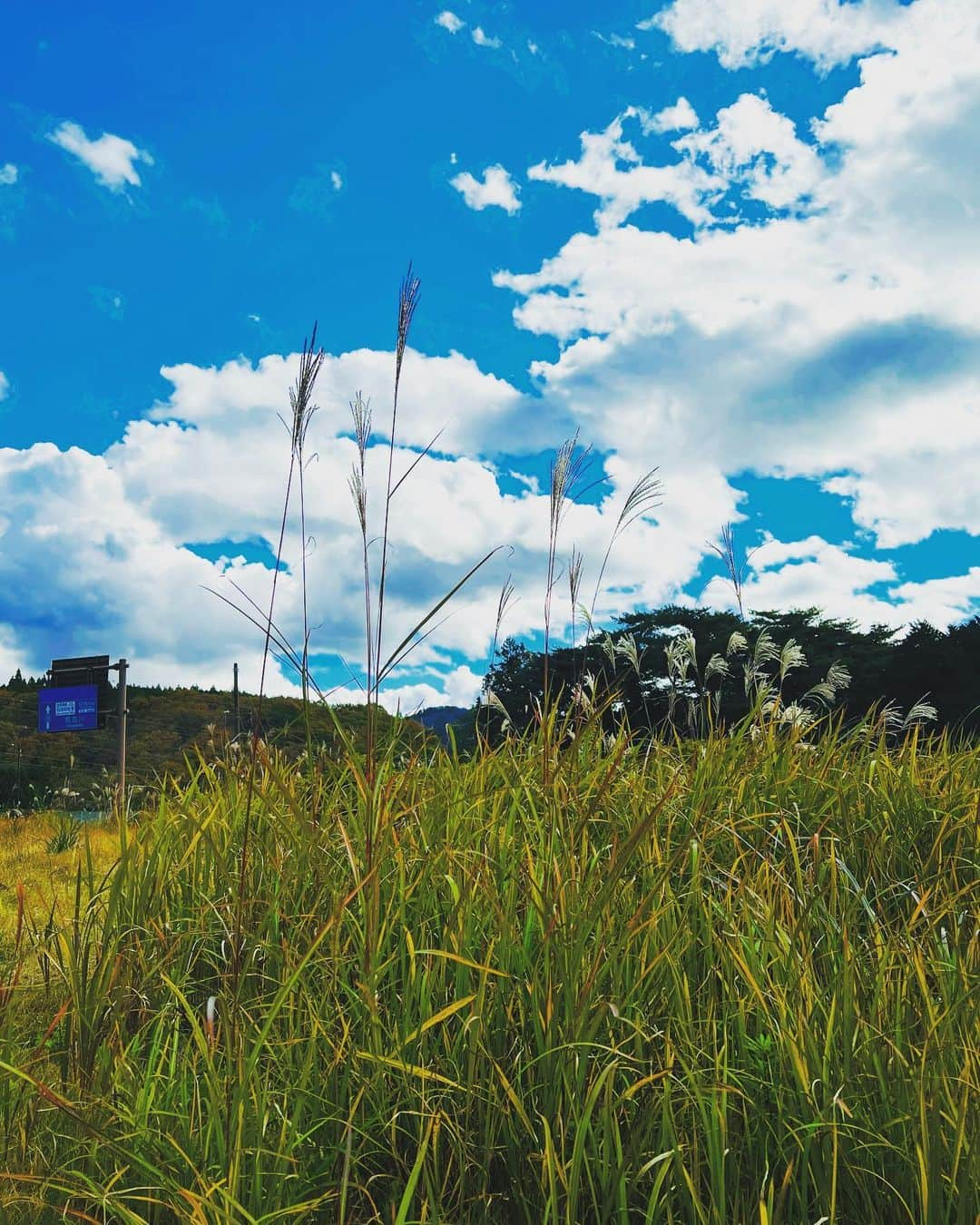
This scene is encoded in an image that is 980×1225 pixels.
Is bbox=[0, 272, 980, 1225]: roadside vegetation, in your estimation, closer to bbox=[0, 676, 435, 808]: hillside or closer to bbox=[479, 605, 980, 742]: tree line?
bbox=[479, 605, 980, 742]: tree line

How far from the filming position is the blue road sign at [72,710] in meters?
15.4

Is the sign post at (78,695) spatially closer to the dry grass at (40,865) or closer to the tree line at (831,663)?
the dry grass at (40,865)

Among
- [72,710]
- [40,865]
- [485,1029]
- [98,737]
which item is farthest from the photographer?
[98,737]

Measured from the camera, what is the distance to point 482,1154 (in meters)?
2.17

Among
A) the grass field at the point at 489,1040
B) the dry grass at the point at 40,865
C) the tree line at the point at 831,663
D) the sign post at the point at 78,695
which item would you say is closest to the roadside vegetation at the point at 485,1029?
the grass field at the point at 489,1040

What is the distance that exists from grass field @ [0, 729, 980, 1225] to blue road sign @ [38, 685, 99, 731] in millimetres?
12700

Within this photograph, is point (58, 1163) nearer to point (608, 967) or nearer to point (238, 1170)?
point (238, 1170)

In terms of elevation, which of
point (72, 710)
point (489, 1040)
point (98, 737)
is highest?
point (72, 710)

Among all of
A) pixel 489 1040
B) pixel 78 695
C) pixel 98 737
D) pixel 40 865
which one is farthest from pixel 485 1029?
pixel 98 737

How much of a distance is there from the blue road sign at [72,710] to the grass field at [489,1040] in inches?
500

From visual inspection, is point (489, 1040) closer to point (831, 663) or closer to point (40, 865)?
point (40, 865)

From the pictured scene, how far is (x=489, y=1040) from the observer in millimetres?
2389

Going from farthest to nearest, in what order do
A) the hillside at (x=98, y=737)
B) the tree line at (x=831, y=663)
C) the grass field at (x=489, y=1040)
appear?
the hillside at (x=98, y=737)
the tree line at (x=831, y=663)
the grass field at (x=489, y=1040)

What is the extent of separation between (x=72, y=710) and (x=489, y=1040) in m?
14.9
